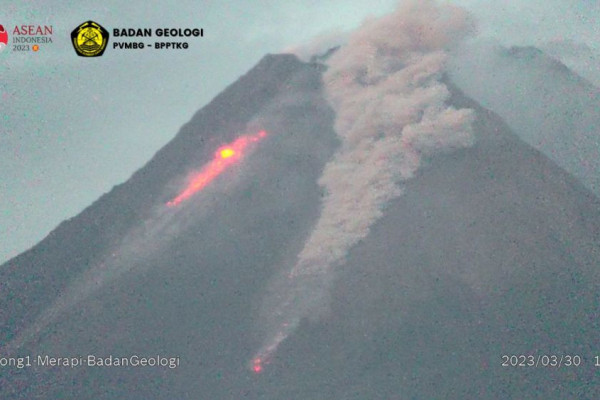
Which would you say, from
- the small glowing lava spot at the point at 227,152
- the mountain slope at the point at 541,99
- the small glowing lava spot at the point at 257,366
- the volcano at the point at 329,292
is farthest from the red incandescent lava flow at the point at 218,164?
the mountain slope at the point at 541,99

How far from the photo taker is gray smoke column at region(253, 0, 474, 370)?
95.6 feet

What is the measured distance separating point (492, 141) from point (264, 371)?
2237 cm

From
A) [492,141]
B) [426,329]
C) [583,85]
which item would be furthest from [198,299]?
[583,85]

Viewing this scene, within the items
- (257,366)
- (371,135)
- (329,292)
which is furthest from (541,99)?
(257,366)

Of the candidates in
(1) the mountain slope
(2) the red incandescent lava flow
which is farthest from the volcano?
(1) the mountain slope

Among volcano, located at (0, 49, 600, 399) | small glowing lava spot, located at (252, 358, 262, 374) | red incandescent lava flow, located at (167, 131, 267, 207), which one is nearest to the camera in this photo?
volcano, located at (0, 49, 600, 399)

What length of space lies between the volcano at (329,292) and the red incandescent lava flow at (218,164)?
846 millimetres

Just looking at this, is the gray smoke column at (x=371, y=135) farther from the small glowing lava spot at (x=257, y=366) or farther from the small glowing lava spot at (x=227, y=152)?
the small glowing lava spot at (x=227, y=152)

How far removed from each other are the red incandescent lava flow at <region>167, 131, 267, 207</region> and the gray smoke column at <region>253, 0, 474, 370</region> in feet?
23.1

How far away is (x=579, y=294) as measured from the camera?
2498cm

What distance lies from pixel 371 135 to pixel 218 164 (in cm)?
1145

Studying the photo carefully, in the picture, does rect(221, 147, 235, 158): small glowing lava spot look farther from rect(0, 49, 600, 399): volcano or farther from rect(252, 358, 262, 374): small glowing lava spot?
rect(252, 358, 262, 374): small glowing lava spot

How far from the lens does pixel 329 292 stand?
2769 centimetres

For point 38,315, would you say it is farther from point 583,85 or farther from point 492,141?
point 583,85
